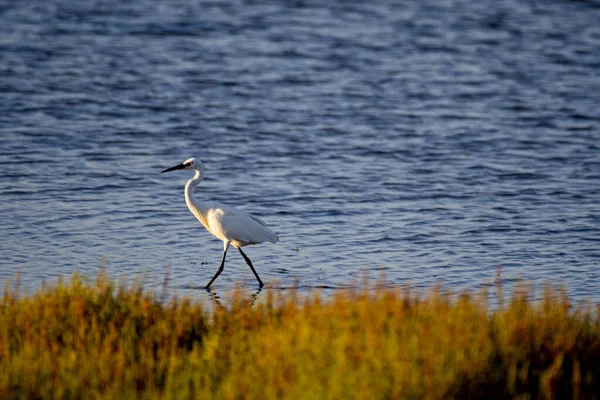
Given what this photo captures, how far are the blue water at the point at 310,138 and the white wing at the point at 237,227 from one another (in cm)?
47

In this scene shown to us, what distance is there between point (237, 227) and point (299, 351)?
4.66 m

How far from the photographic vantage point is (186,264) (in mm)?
11523

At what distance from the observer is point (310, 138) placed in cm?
1850

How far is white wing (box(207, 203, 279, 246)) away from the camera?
1095 centimetres

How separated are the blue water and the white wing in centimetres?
47

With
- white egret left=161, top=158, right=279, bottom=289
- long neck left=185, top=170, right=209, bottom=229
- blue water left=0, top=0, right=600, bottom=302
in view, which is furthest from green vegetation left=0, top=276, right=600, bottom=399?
long neck left=185, top=170, right=209, bottom=229

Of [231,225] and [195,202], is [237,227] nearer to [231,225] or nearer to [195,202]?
[231,225]

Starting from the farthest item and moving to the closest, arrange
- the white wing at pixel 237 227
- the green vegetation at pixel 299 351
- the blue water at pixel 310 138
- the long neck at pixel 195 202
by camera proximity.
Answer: the blue water at pixel 310 138
the long neck at pixel 195 202
the white wing at pixel 237 227
the green vegetation at pixel 299 351

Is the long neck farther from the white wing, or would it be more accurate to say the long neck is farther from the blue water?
the blue water

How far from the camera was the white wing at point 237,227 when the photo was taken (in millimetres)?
10953

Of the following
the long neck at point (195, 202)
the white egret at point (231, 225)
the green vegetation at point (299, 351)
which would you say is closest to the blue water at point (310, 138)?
the white egret at point (231, 225)

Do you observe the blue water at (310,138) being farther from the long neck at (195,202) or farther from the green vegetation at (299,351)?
the green vegetation at (299,351)

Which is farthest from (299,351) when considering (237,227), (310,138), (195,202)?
(310,138)

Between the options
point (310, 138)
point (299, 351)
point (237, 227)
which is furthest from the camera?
point (310, 138)
